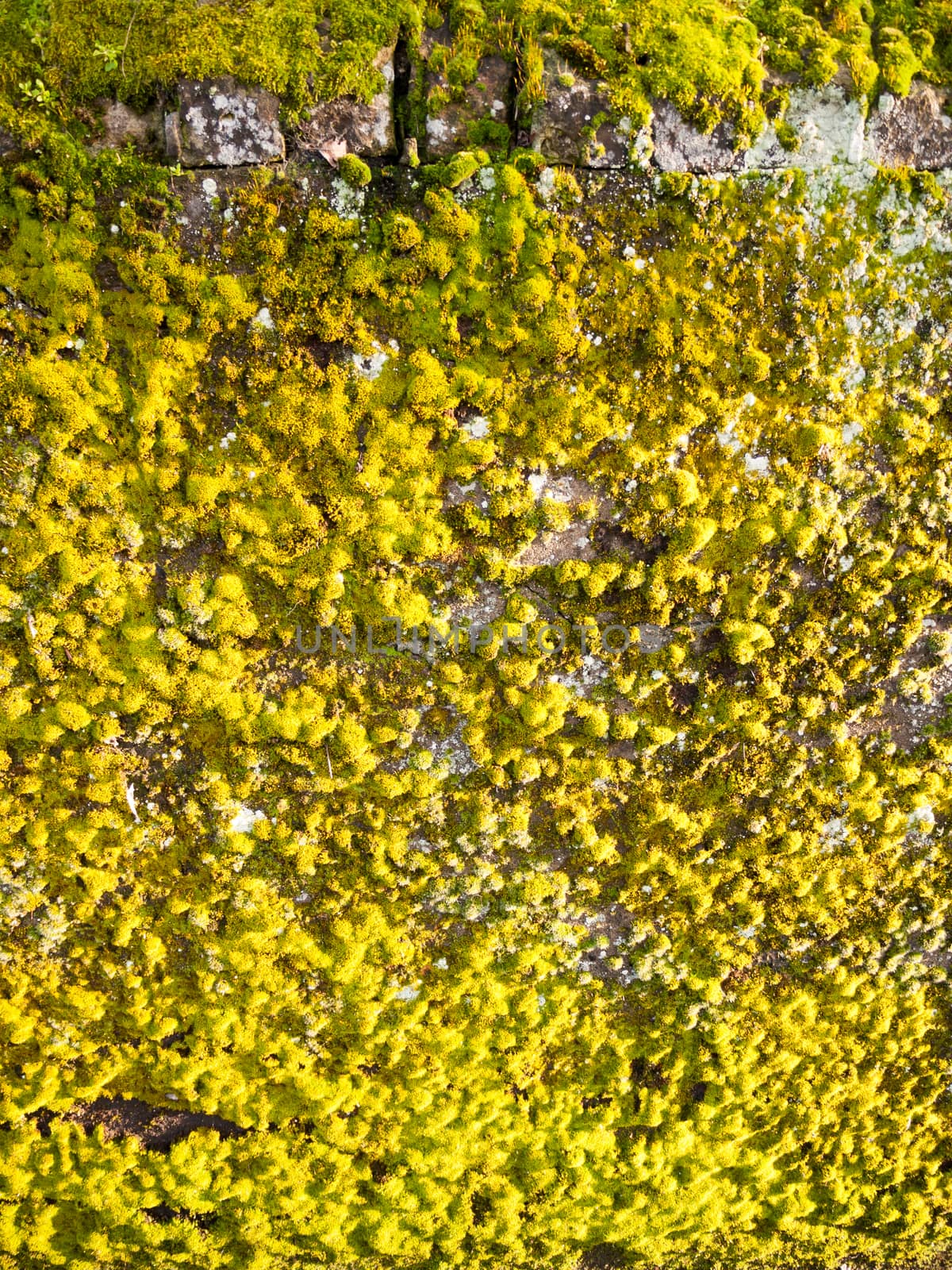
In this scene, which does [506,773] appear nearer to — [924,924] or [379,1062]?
[379,1062]

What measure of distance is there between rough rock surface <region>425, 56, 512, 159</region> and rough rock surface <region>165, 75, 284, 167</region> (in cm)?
104

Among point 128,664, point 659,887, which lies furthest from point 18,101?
point 659,887

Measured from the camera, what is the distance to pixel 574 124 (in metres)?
4.80

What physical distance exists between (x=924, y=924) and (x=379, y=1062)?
4427 millimetres

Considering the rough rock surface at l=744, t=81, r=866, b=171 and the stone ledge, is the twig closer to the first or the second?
the stone ledge

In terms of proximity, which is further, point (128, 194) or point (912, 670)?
point (912, 670)

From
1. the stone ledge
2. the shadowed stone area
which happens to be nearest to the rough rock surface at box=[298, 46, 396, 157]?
the stone ledge

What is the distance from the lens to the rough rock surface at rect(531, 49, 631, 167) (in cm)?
478

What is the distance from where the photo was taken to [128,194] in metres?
4.64

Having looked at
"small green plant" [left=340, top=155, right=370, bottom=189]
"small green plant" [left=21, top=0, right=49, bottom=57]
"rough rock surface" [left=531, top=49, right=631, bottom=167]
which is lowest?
"small green plant" [left=340, top=155, right=370, bottom=189]

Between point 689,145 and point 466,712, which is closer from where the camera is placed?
point 689,145

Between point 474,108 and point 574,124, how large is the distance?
0.68m

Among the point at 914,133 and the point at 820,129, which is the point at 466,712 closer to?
the point at 820,129

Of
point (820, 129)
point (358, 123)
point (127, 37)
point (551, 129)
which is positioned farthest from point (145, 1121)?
point (820, 129)
